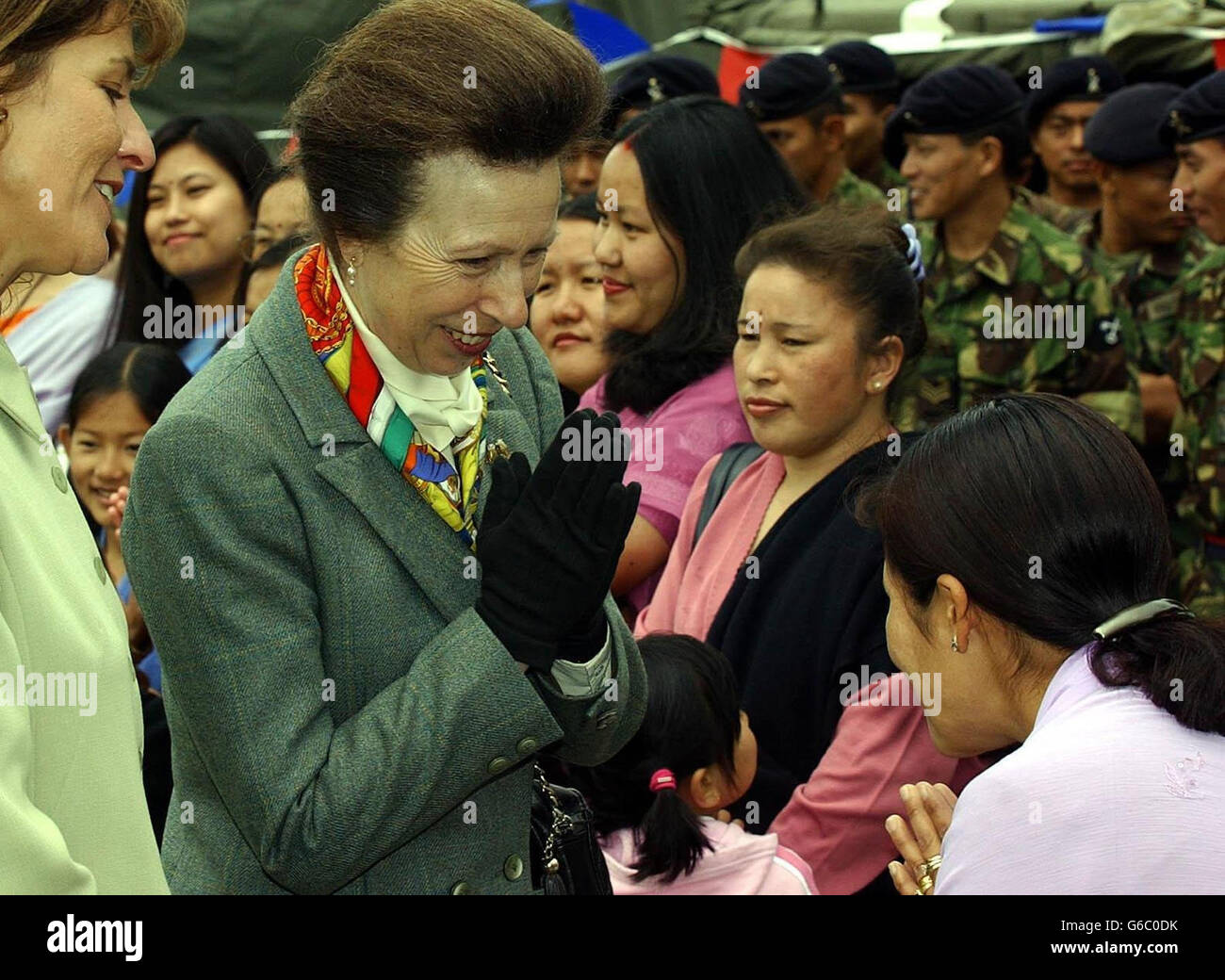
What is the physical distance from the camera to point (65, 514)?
5.26 feet

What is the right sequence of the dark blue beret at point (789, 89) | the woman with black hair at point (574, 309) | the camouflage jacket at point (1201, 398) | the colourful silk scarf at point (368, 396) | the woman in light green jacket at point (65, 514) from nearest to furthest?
the woman in light green jacket at point (65, 514)
the colourful silk scarf at point (368, 396)
the woman with black hair at point (574, 309)
the camouflage jacket at point (1201, 398)
the dark blue beret at point (789, 89)

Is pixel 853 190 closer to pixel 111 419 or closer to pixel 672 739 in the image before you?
pixel 111 419

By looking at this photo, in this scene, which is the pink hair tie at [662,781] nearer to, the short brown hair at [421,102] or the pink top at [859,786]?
the pink top at [859,786]

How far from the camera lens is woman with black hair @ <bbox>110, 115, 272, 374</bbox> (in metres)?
4.49

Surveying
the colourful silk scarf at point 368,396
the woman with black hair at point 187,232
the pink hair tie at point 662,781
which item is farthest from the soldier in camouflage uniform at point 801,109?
the colourful silk scarf at point 368,396

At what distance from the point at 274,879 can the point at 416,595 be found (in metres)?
0.37

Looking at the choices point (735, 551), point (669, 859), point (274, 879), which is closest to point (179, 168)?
point (735, 551)

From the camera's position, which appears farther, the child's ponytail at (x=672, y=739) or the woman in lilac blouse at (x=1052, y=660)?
the child's ponytail at (x=672, y=739)

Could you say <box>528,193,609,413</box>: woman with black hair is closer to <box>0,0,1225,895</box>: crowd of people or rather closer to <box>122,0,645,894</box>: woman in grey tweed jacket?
<box>0,0,1225,895</box>: crowd of people

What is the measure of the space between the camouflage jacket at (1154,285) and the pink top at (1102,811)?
3767 mm

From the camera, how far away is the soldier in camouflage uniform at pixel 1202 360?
15.7 feet

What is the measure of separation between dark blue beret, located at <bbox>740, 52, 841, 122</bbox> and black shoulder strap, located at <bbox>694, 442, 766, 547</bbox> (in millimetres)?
2665

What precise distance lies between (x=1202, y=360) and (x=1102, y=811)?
3612 millimetres

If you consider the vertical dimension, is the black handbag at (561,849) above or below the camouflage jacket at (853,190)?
below
